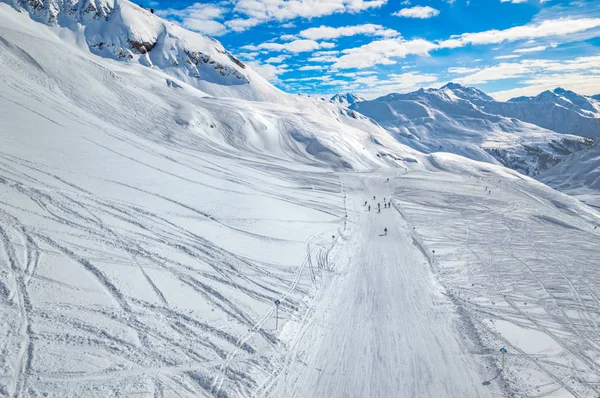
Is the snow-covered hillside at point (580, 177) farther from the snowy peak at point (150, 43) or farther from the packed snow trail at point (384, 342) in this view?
the snowy peak at point (150, 43)

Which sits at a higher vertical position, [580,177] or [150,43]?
[150,43]

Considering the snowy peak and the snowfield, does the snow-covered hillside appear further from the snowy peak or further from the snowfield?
the snowy peak

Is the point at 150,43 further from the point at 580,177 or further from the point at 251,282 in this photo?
the point at 580,177

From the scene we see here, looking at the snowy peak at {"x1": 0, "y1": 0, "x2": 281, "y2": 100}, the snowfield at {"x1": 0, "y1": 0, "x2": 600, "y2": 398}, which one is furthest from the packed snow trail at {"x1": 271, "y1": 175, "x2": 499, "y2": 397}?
the snowy peak at {"x1": 0, "y1": 0, "x2": 281, "y2": 100}

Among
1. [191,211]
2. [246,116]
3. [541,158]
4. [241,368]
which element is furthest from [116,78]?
[541,158]

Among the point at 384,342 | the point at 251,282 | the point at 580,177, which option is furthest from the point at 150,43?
the point at 580,177
